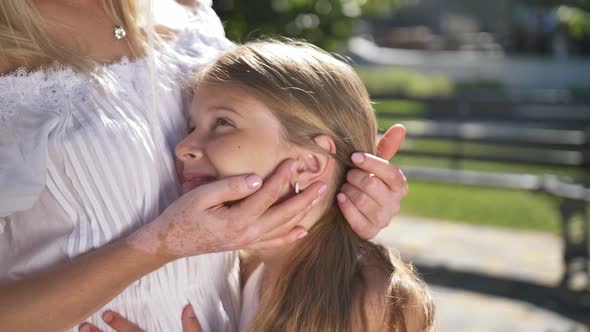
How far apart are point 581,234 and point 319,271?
408 centimetres

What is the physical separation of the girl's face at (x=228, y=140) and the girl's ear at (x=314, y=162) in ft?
0.12

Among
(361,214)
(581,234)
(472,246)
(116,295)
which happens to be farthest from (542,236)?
(116,295)

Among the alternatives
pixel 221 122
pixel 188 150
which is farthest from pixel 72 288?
pixel 221 122

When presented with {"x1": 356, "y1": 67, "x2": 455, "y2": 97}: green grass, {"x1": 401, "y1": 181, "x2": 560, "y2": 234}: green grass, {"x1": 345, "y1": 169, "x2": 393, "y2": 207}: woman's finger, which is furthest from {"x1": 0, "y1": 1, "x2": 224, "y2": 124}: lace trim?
{"x1": 356, "y1": 67, "x2": 455, "y2": 97}: green grass

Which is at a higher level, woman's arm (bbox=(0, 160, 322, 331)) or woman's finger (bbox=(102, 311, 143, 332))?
woman's arm (bbox=(0, 160, 322, 331))

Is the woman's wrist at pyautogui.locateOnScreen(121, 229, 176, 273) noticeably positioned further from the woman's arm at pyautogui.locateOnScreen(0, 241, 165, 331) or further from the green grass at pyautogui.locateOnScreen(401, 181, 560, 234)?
the green grass at pyautogui.locateOnScreen(401, 181, 560, 234)

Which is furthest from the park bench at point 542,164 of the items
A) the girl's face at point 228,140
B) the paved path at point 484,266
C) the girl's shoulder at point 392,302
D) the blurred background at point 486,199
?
the girl's face at point 228,140

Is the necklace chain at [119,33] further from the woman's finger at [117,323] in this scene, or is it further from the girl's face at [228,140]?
the woman's finger at [117,323]

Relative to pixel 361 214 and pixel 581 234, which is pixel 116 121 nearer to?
pixel 361 214

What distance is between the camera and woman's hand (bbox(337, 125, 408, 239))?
5.86 ft

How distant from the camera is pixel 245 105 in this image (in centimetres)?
175

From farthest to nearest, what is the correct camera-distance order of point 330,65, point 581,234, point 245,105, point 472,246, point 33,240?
1. point 472,246
2. point 581,234
3. point 330,65
4. point 245,105
5. point 33,240

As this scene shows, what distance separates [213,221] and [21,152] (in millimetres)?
384

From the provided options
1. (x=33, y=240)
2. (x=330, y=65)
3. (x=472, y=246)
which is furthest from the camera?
(x=472, y=246)
